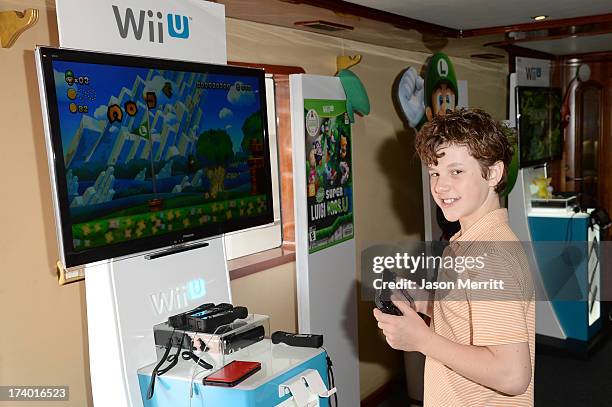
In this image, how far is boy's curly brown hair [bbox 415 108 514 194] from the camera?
1738mm

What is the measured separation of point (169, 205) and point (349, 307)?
1.70 metres

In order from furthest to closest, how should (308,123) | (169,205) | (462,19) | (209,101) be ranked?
1. (462,19)
2. (308,123)
3. (209,101)
4. (169,205)

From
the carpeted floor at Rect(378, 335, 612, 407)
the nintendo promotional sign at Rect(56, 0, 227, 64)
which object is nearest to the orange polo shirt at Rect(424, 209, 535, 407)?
the nintendo promotional sign at Rect(56, 0, 227, 64)

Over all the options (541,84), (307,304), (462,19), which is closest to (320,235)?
(307,304)

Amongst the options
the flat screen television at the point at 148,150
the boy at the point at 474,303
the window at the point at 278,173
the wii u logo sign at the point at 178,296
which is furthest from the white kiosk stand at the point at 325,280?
the boy at the point at 474,303

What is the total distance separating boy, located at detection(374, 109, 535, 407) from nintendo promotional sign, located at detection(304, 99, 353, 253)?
1.39 m

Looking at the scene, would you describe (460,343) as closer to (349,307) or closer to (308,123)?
(308,123)

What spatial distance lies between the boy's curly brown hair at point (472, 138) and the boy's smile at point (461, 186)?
15 mm

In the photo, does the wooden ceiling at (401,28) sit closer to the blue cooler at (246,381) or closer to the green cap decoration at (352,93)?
the green cap decoration at (352,93)

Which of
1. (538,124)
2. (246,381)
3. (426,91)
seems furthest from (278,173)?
(538,124)

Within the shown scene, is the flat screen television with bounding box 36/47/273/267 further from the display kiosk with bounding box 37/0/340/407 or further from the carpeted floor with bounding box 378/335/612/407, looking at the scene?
the carpeted floor with bounding box 378/335/612/407

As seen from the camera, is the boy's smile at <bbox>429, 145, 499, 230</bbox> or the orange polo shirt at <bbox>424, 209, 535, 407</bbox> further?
the boy's smile at <bbox>429, 145, 499, 230</bbox>

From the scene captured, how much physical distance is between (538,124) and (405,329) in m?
4.52

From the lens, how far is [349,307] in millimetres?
3609
